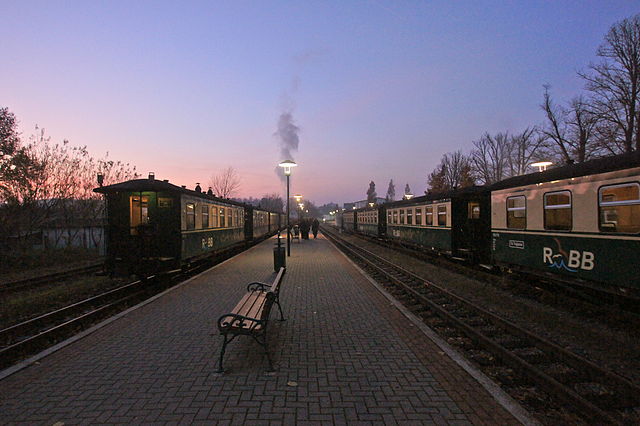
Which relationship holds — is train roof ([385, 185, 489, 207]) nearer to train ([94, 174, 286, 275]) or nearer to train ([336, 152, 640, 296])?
train ([336, 152, 640, 296])

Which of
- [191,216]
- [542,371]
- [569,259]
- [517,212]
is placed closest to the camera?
[542,371]

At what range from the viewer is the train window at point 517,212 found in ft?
31.2

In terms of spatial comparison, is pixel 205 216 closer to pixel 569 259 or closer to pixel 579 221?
pixel 569 259

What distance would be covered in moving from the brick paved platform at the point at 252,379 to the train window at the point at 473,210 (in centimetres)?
833

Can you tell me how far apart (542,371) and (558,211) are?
4.86 meters

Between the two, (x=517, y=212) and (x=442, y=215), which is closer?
(x=517, y=212)

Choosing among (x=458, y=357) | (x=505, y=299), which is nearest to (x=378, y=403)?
(x=458, y=357)

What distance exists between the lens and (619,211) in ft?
21.2

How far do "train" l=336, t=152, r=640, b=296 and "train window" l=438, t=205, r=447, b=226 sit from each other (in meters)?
1.17

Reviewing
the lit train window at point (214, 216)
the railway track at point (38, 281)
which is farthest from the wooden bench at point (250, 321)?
the lit train window at point (214, 216)

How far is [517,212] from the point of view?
9836mm

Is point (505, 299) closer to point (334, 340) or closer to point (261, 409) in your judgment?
point (334, 340)

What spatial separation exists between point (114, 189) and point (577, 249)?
12574mm

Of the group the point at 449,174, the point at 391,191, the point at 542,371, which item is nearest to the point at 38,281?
the point at 542,371
